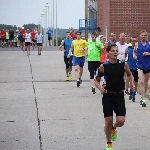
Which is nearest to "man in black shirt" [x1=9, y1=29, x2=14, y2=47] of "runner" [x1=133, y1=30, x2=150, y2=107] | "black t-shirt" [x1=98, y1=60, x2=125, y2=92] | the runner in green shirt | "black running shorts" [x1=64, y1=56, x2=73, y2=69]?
"black running shorts" [x1=64, y1=56, x2=73, y2=69]

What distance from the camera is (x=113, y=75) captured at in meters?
10.9

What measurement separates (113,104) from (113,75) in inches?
18.2

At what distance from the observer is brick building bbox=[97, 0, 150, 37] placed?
145 feet

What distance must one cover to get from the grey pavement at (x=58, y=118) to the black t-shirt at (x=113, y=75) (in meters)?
1.03

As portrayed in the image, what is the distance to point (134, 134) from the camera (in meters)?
12.6

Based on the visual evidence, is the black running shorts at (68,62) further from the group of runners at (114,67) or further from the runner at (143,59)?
the runner at (143,59)

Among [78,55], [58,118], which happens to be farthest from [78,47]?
[58,118]

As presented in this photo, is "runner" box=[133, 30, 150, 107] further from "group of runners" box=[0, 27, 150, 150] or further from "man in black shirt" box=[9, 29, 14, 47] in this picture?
"man in black shirt" box=[9, 29, 14, 47]

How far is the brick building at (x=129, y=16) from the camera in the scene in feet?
Answer: 145

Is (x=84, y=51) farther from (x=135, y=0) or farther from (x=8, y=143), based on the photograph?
(x=135, y=0)

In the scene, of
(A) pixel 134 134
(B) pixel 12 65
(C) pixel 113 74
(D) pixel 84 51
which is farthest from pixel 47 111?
(B) pixel 12 65

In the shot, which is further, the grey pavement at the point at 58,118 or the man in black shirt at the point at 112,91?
the grey pavement at the point at 58,118

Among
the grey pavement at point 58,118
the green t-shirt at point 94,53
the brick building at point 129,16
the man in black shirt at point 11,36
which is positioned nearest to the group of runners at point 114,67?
the green t-shirt at point 94,53

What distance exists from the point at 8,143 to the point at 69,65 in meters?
13.9
